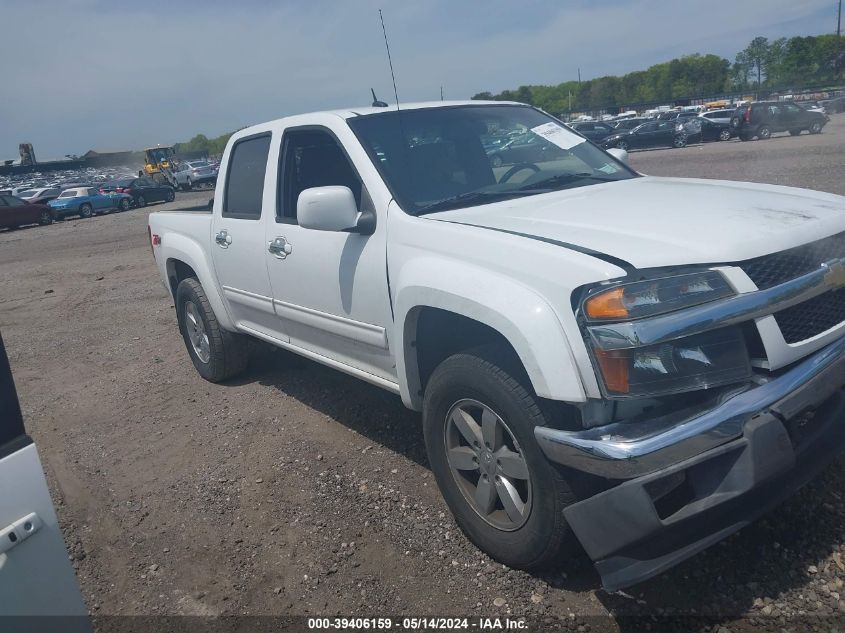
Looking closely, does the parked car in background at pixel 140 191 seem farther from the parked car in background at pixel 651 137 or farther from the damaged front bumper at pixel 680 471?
the damaged front bumper at pixel 680 471

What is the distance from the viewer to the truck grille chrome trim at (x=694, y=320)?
93.7 inches

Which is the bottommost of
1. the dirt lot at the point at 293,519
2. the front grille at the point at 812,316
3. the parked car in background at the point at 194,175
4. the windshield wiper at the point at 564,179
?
the dirt lot at the point at 293,519

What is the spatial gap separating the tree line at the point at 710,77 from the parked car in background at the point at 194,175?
58.0 feet

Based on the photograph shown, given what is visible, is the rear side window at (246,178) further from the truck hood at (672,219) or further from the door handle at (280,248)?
the truck hood at (672,219)

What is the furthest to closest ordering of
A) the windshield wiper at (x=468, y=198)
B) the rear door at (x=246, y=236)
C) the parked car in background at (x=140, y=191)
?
the parked car in background at (x=140, y=191) < the rear door at (x=246, y=236) < the windshield wiper at (x=468, y=198)

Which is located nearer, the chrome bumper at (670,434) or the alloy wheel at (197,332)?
the chrome bumper at (670,434)

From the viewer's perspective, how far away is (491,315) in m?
2.72

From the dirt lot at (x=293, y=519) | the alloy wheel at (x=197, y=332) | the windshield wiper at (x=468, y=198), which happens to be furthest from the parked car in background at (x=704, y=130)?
the windshield wiper at (x=468, y=198)

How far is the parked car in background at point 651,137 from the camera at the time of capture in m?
33.9

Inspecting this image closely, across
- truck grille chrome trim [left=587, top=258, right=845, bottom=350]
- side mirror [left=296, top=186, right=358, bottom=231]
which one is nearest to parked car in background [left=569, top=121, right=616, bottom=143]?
side mirror [left=296, top=186, right=358, bottom=231]

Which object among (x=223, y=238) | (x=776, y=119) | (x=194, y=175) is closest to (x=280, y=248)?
(x=223, y=238)

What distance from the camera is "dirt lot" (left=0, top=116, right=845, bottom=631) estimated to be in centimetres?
279

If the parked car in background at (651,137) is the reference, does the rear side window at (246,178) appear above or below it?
above

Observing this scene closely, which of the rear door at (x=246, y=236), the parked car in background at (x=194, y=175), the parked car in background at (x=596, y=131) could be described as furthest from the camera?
the parked car in background at (x=194, y=175)
